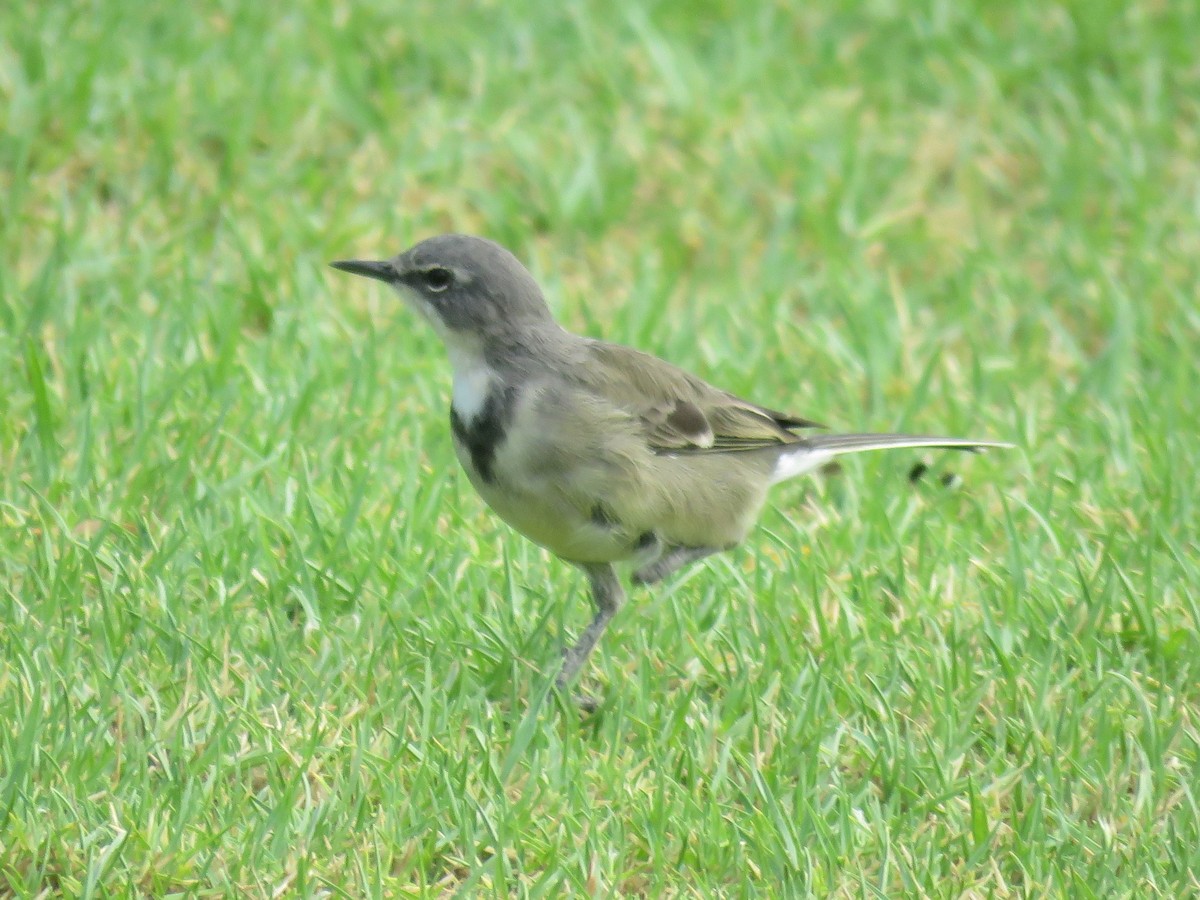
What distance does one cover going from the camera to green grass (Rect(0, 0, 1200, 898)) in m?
4.71

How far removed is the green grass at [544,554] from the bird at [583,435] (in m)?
0.29

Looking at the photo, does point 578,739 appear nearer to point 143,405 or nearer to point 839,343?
point 143,405

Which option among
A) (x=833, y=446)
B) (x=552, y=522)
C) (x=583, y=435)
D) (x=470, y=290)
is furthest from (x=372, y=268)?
(x=833, y=446)

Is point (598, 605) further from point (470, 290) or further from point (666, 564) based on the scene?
point (470, 290)

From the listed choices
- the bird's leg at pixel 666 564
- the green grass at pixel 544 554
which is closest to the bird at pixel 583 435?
the bird's leg at pixel 666 564

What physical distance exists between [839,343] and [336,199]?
263 centimetres

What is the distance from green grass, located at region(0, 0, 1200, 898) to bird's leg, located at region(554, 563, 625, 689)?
12 cm

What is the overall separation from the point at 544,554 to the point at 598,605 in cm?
76

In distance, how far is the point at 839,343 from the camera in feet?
26.2

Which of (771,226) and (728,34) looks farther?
(728,34)

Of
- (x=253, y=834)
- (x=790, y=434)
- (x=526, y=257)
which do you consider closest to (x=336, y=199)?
(x=526, y=257)

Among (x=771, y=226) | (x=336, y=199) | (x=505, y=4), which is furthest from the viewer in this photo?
(x=505, y=4)

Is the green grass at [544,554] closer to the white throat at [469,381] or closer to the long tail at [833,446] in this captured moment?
the long tail at [833,446]

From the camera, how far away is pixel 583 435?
5.41 m
